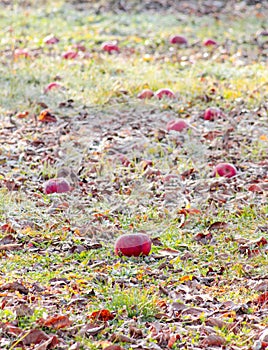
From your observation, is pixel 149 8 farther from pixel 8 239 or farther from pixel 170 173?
pixel 8 239

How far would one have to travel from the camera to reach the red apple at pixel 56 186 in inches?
204

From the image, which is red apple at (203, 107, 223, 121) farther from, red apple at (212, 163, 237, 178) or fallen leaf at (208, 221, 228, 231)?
fallen leaf at (208, 221, 228, 231)

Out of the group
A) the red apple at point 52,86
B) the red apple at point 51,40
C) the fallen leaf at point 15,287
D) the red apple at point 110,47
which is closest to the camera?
the fallen leaf at point 15,287

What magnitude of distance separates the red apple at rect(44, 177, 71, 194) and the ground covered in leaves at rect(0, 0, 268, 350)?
0.08 metres

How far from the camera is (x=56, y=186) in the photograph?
519 centimetres

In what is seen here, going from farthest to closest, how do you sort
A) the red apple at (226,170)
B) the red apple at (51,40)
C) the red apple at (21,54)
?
the red apple at (51,40) < the red apple at (21,54) < the red apple at (226,170)

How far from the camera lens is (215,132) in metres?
6.33

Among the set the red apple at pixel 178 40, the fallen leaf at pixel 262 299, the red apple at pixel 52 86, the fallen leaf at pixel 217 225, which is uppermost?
the fallen leaf at pixel 262 299

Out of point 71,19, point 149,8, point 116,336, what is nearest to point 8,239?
point 116,336

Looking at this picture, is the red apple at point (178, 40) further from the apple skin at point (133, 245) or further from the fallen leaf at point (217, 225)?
the apple skin at point (133, 245)

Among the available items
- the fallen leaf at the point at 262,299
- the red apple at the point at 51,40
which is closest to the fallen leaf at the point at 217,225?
the fallen leaf at the point at 262,299

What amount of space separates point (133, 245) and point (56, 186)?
3.60 feet

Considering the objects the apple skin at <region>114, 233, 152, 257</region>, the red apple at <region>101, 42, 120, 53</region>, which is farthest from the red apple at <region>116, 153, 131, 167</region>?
the red apple at <region>101, 42, 120, 53</region>

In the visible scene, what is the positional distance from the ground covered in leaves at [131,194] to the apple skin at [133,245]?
0.05 m
